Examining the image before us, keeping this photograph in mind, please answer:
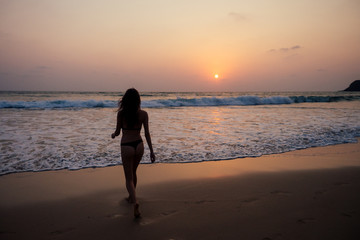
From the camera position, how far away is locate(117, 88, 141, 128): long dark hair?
345 cm

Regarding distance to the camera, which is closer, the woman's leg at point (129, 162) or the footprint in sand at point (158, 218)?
the footprint in sand at point (158, 218)

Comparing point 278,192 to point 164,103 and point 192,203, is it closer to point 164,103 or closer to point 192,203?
point 192,203

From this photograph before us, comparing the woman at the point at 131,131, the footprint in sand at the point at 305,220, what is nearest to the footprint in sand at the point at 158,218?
the woman at the point at 131,131

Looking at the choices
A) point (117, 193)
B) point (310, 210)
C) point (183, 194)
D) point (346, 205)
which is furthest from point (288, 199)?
point (117, 193)

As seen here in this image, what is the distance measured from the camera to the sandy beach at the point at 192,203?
297cm

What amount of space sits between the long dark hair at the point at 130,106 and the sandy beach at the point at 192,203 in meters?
1.30

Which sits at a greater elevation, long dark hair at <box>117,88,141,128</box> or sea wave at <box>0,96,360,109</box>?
long dark hair at <box>117,88,141,128</box>

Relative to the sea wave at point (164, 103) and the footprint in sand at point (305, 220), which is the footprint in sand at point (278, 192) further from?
the sea wave at point (164, 103)

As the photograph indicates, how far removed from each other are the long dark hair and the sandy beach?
4.27ft

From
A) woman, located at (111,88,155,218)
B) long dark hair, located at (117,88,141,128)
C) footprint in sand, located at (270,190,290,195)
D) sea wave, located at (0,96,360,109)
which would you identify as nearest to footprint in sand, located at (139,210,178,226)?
woman, located at (111,88,155,218)

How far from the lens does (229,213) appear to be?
134 inches

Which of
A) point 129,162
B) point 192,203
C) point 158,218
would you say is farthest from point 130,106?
point 192,203

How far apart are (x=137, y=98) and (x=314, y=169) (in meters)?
4.31

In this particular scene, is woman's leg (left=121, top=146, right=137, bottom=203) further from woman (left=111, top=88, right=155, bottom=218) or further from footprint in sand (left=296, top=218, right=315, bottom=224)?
footprint in sand (left=296, top=218, right=315, bottom=224)
